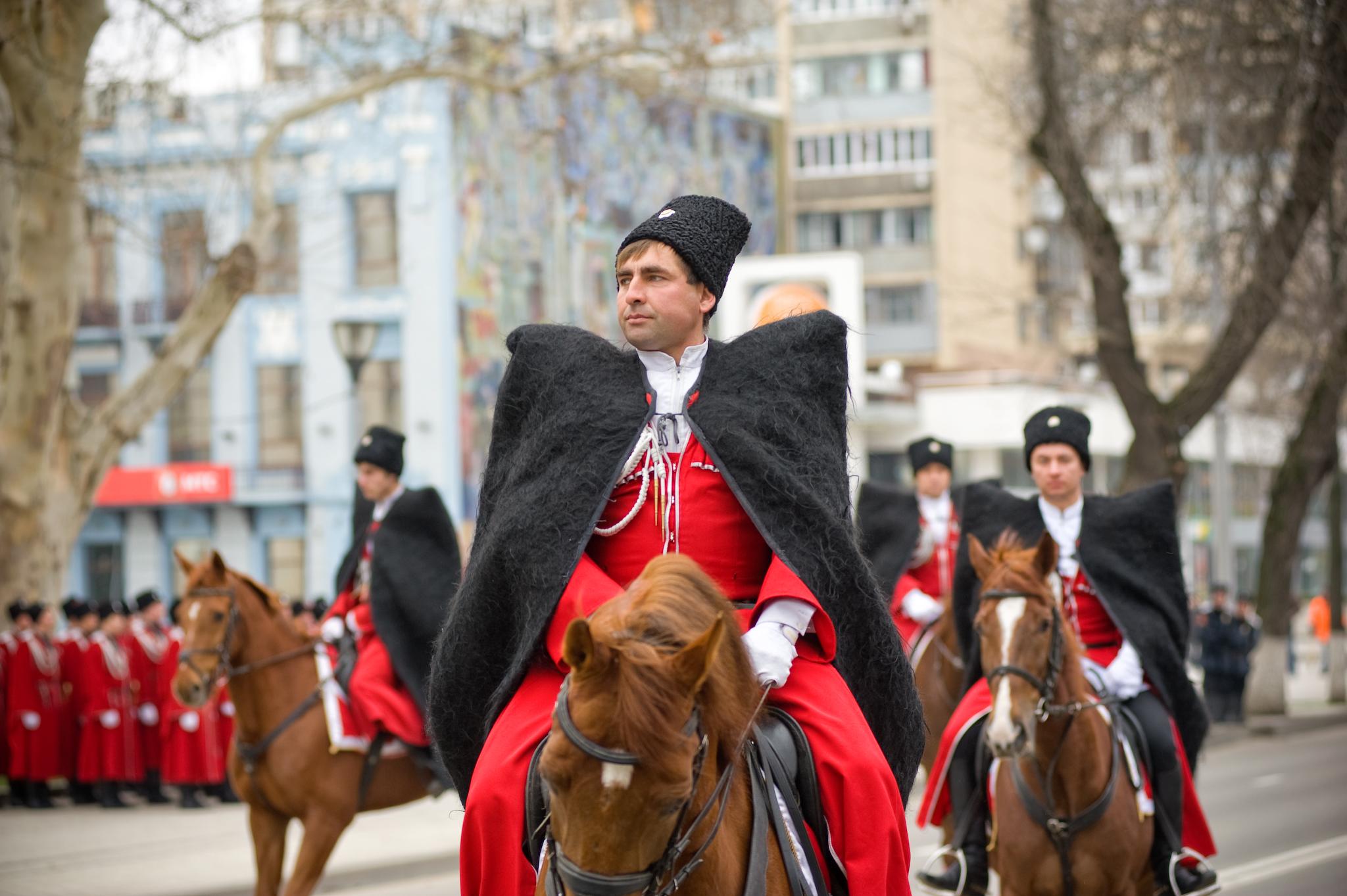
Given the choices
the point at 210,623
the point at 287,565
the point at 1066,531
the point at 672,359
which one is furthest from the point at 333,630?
the point at 287,565

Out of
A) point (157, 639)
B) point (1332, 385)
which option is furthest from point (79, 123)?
point (1332, 385)

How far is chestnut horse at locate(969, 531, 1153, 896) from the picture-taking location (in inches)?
270

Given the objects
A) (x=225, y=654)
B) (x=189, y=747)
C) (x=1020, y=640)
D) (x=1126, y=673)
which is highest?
(x=1020, y=640)

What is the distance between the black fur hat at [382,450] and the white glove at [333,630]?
1.01 m

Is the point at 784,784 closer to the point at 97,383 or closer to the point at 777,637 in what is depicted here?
the point at 777,637

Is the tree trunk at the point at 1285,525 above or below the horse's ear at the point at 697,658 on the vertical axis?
below

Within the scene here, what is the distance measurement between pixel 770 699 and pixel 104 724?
50.7ft

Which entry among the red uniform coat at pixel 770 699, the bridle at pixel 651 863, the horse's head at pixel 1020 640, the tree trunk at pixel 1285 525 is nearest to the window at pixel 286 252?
the tree trunk at pixel 1285 525

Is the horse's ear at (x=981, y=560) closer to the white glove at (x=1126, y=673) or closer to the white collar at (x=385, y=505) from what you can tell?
the white glove at (x=1126, y=673)

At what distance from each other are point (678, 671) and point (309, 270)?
1581 inches

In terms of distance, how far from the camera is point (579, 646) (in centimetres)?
304

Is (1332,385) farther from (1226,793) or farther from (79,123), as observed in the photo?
(79,123)

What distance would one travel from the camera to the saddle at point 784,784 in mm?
3699

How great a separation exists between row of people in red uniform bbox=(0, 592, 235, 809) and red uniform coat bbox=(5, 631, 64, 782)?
0.03 feet
